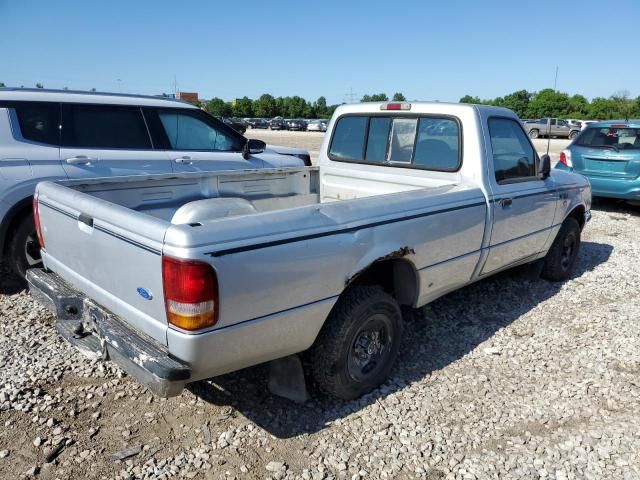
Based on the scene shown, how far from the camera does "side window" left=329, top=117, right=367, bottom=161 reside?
476 centimetres

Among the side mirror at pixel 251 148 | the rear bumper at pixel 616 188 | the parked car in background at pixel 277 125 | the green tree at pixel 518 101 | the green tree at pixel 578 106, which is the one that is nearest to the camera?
the side mirror at pixel 251 148

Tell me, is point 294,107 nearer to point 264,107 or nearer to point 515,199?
point 264,107

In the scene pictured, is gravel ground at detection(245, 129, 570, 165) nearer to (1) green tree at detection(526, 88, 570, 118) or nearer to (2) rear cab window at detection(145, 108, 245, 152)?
(2) rear cab window at detection(145, 108, 245, 152)

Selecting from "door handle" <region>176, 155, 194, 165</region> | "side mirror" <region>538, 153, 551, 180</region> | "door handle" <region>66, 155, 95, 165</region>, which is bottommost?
"door handle" <region>176, 155, 194, 165</region>

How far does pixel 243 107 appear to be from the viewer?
8756 centimetres

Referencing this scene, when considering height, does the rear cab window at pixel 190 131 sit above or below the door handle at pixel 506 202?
above

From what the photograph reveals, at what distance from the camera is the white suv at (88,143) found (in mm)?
4578

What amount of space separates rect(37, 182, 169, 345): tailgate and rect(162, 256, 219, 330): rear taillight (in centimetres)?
6

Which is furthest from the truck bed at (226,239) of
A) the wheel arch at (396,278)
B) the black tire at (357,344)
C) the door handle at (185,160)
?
the door handle at (185,160)

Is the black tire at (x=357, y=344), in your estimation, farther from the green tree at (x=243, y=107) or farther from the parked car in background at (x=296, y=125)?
the green tree at (x=243, y=107)

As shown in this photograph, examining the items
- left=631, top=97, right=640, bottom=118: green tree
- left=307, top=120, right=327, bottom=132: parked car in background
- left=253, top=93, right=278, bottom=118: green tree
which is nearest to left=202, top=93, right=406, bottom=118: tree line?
left=253, top=93, right=278, bottom=118: green tree

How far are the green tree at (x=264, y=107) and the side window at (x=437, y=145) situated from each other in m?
86.7

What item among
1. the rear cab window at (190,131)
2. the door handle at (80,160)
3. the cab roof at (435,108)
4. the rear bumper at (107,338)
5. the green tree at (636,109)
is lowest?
the rear bumper at (107,338)

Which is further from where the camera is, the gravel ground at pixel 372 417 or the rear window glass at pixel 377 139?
the rear window glass at pixel 377 139
